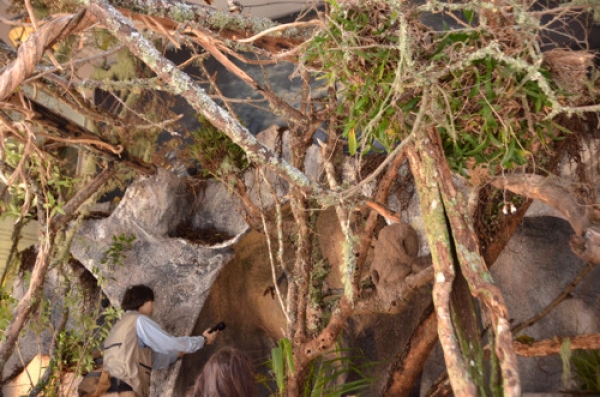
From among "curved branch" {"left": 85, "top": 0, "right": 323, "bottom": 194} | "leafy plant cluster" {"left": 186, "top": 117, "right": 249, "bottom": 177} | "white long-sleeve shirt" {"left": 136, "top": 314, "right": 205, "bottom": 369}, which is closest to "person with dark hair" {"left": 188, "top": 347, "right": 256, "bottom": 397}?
"curved branch" {"left": 85, "top": 0, "right": 323, "bottom": 194}

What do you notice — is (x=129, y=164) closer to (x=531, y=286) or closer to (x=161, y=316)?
(x=161, y=316)

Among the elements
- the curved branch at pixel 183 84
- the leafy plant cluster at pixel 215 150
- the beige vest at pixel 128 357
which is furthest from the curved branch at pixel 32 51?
the beige vest at pixel 128 357

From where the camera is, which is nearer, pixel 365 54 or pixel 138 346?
A: pixel 365 54

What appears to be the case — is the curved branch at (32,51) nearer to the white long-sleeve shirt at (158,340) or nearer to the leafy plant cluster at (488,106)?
the leafy plant cluster at (488,106)

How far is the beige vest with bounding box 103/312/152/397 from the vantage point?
3.99 meters

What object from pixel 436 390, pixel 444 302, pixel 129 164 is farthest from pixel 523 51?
pixel 129 164

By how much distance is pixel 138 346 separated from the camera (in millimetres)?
4109

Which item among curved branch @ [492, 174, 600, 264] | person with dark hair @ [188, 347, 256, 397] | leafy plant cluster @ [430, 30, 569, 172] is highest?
leafy plant cluster @ [430, 30, 569, 172]

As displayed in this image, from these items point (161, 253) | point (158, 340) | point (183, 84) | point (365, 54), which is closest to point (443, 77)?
point (365, 54)

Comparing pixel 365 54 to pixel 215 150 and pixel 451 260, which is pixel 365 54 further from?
pixel 215 150

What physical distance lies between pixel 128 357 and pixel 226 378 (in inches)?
86.5

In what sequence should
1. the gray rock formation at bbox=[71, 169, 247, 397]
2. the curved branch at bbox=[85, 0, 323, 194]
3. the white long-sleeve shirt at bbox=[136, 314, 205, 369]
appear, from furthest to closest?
the gray rock formation at bbox=[71, 169, 247, 397]
the white long-sleeve shirt at bbox=[136, 314, 205, 369]
the curved branch at bbox=[85, 0, 323, 194]

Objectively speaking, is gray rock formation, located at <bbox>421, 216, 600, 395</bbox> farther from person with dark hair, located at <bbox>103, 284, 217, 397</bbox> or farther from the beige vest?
the beige vest

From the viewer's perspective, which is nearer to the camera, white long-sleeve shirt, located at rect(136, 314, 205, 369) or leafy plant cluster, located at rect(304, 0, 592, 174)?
leafy plant cluster, located at rect(304, 0, 592, 174)
